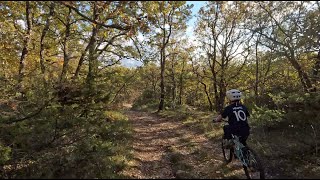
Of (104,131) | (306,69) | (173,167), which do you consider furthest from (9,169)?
(306,69)

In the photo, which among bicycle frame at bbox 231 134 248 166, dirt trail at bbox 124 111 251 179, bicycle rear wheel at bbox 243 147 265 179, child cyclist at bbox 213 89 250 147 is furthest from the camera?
dirt trail at bbox 124 111 251 179

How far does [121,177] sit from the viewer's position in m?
6.56

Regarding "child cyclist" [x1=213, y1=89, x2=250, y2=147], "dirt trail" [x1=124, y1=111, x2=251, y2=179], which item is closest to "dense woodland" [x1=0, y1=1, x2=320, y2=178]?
"dirt trail" [x1=124, y1=111, x2=251, y2=179]

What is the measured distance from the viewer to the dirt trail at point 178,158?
7.24m

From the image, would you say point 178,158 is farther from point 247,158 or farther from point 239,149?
point 247,158

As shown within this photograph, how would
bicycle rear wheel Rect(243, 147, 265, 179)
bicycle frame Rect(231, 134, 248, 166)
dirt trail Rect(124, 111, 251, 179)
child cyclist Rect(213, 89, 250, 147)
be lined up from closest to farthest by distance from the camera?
bicycle rear wheel Rect(243, 147, 265, 179)
bicycle frame Rect(231, 134, 248, 166)
child cyclist Rect(213, 89, 250, 147)
dirt trail Rect(124, 111, 251, 179)

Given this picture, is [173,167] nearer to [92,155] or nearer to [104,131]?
[92,155]

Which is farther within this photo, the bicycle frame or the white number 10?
the white number 10

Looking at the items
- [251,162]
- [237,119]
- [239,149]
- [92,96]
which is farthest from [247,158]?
[92,96]

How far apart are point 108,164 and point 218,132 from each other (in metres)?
6.81

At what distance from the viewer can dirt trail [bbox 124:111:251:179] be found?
23.7 ft

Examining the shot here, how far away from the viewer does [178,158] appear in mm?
8789

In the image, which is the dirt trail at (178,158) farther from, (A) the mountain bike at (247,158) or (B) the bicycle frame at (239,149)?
(B) the bicycle frame at (239,149)

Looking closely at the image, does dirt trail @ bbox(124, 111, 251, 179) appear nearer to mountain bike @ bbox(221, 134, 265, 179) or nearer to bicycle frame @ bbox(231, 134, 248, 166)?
mountain bike @ bbox(221, 134, 265, 179)
